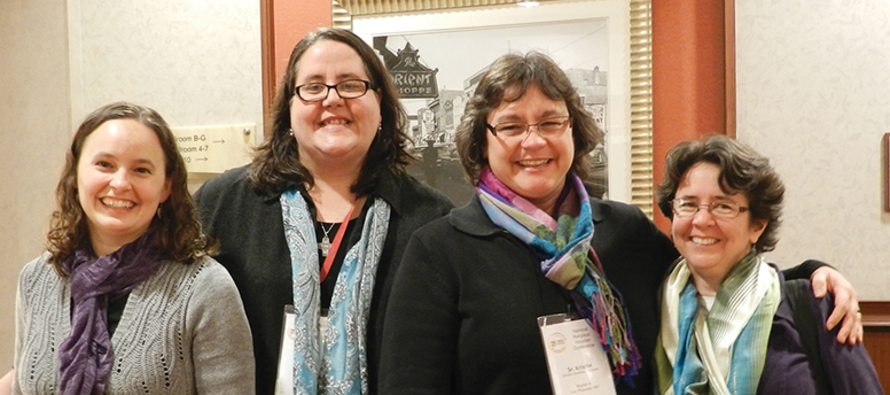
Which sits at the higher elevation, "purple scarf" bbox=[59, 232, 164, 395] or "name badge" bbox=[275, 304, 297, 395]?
"purple scarf" bbox=[59, 232, 164, 395]

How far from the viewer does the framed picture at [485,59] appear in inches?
106

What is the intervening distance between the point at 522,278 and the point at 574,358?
8.5 inches

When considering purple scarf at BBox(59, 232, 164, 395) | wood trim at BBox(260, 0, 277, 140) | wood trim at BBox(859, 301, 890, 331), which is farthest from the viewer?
wood trim at BBox(260, 0, 277, 140)

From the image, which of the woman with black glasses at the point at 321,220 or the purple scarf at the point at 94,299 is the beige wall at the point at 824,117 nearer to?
the woman with black glasses at the point at 321,220

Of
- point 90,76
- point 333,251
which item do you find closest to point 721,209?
point 333,251

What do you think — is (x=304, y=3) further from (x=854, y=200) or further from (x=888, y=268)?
(x=888, y=268)

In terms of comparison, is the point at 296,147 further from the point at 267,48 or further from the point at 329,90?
the point at 267,48

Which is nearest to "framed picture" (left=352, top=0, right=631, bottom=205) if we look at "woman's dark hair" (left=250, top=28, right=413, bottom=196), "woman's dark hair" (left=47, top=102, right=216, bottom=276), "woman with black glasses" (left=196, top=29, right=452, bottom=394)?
"woman's dark hair" (left=250, top=28, right=413, bottom=196)

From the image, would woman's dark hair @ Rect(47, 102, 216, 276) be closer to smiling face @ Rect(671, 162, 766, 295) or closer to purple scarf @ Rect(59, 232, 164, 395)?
purple scarf @ Rect(59, 232, 164, 395)

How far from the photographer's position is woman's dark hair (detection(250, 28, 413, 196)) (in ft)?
6.14

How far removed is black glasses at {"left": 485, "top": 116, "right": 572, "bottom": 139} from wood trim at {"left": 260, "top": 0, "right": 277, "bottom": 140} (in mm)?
1612

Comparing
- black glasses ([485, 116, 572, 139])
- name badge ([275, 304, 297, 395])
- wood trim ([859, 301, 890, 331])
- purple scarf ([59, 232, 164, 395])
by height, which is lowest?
wood trim ([859, 301, 890, 331])

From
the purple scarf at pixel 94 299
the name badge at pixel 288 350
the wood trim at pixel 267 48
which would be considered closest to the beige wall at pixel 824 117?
the name badge at pixel 288 350

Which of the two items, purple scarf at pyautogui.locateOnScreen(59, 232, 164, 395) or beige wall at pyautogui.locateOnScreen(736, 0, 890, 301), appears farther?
beige wall at pyautogui.locateOnScreen(736, 0, 890, 301)
